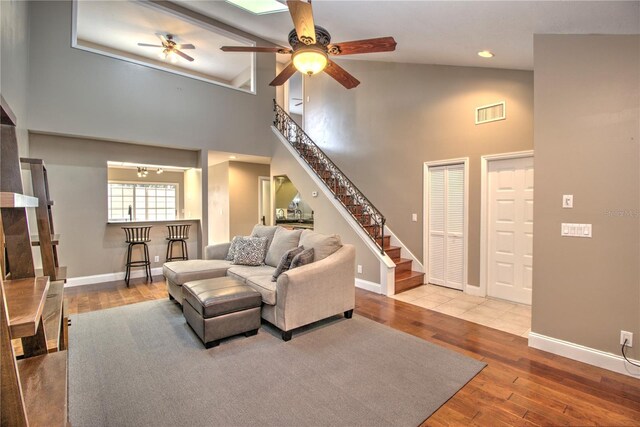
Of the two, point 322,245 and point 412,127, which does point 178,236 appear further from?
point 412,127

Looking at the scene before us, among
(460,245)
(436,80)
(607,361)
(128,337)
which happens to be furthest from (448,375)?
(436,80)

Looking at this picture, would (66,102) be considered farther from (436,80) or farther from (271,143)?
(436,80)

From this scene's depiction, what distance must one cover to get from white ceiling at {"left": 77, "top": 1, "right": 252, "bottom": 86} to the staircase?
5.48ft

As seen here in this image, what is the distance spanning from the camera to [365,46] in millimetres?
2826

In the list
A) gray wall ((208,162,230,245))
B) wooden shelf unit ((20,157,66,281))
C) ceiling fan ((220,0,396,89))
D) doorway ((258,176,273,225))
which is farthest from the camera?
doorway ((258,176,273,225))

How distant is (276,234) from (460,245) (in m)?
2.91

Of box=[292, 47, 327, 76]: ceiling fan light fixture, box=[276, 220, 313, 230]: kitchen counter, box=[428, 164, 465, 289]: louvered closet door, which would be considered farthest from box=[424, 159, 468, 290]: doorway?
box=[276, 220, 313, 230]: kitchen counter

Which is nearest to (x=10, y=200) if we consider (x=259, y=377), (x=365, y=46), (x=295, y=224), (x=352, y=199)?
(x=259, y=377)

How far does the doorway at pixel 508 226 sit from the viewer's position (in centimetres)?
416

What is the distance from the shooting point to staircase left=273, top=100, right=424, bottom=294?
200 inches

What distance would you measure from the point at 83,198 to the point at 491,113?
21.6 ft

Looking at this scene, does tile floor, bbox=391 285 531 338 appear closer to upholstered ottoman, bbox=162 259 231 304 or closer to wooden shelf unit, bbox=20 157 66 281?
upholstered ottoman, bbox=162 259 231 304

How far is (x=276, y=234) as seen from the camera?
4.47 metres

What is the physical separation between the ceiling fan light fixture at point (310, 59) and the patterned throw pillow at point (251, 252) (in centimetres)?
247
